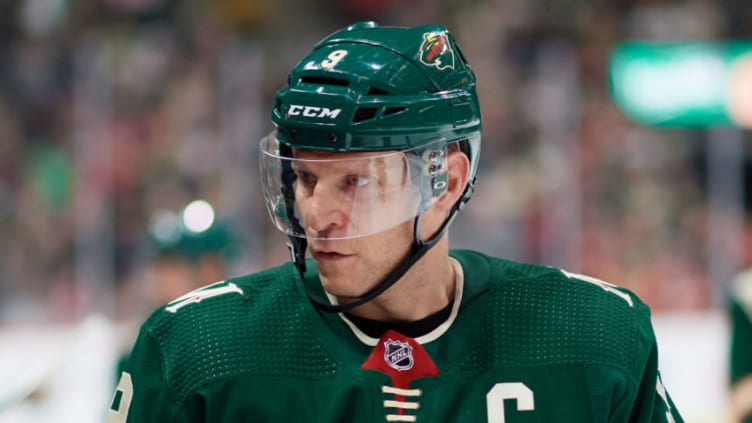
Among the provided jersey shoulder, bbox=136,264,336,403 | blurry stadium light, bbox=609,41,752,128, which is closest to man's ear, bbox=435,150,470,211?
jersey shoulder, bbox=136,264,336,403

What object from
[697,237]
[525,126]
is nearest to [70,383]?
[525,126]

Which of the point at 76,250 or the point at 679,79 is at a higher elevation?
the point at 679,79

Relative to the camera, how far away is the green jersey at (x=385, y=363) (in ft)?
5.19

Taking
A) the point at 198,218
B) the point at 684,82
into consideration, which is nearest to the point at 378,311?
the point at 198,218

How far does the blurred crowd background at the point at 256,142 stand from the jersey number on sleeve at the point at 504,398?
278 cm

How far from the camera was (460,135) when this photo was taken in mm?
1646

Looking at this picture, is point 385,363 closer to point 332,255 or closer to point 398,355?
point 398,355

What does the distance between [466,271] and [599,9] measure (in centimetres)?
357

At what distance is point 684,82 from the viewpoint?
16.8 feet

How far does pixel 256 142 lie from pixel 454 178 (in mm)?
3021

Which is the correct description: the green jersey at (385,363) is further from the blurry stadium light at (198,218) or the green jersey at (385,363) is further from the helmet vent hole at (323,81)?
the blurry stadium light at (198,218)

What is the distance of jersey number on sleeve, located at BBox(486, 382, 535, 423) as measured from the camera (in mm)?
1621

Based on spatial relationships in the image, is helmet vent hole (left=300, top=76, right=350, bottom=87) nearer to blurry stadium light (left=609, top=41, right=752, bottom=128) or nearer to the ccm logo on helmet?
the ccm logo on helmet

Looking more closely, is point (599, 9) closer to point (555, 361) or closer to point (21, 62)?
point (21, 62)
